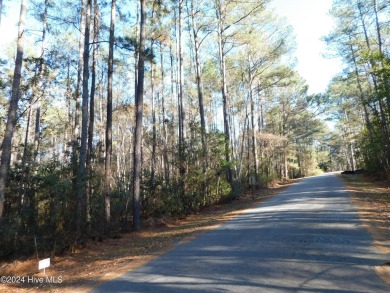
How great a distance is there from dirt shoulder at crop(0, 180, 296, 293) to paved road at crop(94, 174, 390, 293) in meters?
0.59

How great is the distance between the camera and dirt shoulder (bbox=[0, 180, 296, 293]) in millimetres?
5648

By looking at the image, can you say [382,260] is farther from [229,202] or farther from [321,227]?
[229,202]

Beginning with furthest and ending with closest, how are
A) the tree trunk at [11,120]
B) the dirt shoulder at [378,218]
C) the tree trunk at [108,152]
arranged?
1. the tree trunk at [108,152]
2. the tree trunk at [11,120]
3. the dirt shoulder at [378,218]

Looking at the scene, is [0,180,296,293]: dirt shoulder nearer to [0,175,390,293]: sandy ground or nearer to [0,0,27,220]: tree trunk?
[0,175,390,293]: sandy ground

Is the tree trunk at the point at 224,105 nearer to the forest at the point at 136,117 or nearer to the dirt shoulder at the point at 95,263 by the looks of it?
the forest at the point at 136,117

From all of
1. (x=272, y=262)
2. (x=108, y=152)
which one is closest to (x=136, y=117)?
(x=108, y=152)

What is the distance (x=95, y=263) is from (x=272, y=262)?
4.13 metres

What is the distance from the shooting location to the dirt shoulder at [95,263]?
5648 mm

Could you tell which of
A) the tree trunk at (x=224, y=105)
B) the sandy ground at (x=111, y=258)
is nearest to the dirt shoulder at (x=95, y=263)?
the sandy ground at (x=111, y=258)

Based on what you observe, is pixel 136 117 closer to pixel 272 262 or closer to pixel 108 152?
pixel 108 152

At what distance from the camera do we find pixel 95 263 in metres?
7.10

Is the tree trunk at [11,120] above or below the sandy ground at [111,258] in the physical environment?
above

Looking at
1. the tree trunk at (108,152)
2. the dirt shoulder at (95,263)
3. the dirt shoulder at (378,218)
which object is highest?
the tree trunk at (108,152)

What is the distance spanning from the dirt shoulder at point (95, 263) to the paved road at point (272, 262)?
59 centimetres
